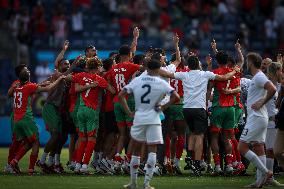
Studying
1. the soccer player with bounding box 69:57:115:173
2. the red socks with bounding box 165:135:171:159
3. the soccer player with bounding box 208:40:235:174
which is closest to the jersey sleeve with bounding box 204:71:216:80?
the soccer player with bounding box 208:40:235:174

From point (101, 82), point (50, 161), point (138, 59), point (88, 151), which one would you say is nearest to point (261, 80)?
point (101, 82)

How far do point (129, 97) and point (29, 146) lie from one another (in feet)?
7.69

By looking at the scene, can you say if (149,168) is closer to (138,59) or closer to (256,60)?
(256,60)

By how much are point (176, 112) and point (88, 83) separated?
7.15ft

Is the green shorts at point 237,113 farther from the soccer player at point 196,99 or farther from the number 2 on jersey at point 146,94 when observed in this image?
the number 2 on jersey at point 146,94

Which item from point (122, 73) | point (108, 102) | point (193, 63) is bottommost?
point (108, 102)

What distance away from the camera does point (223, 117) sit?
2153 cm

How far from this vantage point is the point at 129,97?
21359 mm

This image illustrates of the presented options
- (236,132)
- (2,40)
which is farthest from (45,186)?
(2,40)

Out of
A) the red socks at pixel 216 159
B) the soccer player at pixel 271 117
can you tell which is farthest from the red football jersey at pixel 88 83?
the soccer player at pixel 271 117

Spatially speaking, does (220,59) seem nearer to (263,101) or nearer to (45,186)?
(263,101)

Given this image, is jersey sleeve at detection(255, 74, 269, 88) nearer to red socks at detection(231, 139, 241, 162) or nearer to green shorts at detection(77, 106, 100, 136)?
red socks at detection(231, 139, 241, 162)

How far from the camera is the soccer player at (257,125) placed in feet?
59.1

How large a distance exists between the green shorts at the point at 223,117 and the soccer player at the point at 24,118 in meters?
3.38
